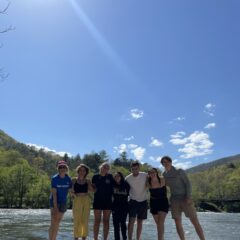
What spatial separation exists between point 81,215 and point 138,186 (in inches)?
75.3

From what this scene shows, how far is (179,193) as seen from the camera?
12.4m

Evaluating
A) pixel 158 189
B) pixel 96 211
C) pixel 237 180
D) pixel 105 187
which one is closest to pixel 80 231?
pixel 96 211

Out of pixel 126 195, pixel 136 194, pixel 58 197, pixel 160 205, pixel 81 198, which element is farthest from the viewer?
pixel 136 194

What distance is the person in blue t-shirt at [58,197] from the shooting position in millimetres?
11695

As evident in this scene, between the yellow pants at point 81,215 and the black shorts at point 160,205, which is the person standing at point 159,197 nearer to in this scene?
the black shorts at point 160,205

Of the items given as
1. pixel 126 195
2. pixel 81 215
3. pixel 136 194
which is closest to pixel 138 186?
pixel 136 194

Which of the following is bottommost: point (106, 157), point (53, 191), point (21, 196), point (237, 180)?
point (53, 191)

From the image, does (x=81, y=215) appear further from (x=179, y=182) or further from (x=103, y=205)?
(x=179, y=182)

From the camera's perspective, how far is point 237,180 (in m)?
173

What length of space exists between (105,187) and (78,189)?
798 mm

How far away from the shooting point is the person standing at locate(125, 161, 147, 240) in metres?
12.5

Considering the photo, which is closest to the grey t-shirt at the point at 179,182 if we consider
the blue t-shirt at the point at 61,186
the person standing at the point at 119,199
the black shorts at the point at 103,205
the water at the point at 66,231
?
the person standing at the point at 119,199

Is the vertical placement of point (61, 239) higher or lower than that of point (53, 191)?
lower

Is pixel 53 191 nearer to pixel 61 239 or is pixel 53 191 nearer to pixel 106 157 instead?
Answer: pixel 61 239
